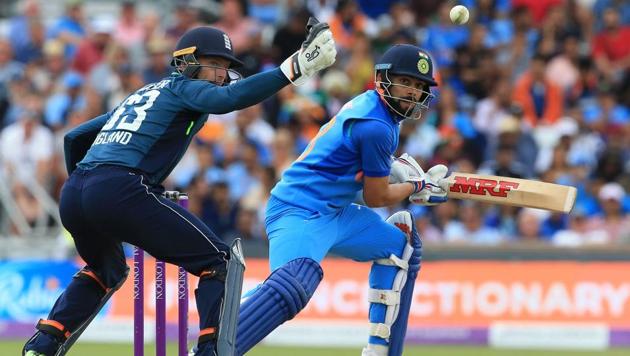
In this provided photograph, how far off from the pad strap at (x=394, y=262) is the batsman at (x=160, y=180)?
40.5 inches

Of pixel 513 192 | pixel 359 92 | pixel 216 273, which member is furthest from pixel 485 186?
pixel 359 92

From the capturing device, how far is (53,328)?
20.6 feet

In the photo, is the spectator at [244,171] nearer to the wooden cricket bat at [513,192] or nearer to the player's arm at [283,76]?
the wooden cricket bat at [513,192]

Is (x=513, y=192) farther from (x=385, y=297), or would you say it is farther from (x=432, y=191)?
(x=385, y=297)

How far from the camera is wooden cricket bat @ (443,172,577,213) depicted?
22.4ft

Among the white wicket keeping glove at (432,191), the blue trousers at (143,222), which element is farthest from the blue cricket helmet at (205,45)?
the white wicket keeping glove at (432,191)

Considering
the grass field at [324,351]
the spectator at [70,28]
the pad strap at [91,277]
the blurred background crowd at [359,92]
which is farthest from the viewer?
the spectator at [70,28]

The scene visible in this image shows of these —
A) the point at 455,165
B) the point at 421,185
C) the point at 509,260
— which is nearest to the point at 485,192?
the point at 421,185

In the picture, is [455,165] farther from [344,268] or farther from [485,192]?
[485,192]

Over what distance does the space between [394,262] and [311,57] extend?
1.41 meters

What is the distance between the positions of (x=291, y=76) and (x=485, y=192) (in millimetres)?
1584

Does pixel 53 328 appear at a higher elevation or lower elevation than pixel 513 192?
lower

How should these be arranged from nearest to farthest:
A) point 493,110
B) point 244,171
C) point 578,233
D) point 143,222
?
point 143,222, point 578,233, point 244,171, point 493,110

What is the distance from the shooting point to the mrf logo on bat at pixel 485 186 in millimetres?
6938
